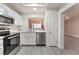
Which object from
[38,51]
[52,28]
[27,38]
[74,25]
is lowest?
[38,51]

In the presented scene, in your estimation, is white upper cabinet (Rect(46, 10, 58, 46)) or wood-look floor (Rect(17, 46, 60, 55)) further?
white upper cabinet (Rect(46, 10, 58, 46))

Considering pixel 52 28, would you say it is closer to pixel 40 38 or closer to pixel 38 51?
pixel 40 38

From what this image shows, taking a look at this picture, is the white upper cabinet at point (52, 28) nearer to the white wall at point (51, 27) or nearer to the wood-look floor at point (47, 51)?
the white wall at point (51, 27)

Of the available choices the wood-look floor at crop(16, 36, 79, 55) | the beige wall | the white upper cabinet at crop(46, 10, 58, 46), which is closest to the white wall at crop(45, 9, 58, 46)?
the white upper cabinet at crop(46, 10, 58, 46)

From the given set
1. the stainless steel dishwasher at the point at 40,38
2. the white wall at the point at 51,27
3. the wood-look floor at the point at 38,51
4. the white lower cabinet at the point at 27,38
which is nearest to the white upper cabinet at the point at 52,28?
the white wall at the point at 51,27

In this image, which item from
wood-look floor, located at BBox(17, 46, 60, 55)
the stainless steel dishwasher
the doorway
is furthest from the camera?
the stainless steel dishwasher

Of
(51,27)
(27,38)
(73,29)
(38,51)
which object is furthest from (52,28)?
(73,29)

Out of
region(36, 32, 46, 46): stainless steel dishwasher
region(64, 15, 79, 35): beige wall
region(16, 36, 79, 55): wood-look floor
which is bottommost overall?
region(16, 36, 79, 55): wood-look floor

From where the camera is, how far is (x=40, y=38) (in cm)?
678

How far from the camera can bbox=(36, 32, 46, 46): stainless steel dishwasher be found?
22.1 feet

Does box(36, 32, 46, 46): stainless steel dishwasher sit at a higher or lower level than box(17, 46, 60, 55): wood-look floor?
higher

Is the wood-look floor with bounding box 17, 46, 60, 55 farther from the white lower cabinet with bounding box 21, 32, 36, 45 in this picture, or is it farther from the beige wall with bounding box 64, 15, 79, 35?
the beige wall with bounding box 64, 15, 79, 35

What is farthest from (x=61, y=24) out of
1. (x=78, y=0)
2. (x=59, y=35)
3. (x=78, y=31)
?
(x=78, y=31)

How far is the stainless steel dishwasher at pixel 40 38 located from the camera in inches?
265
